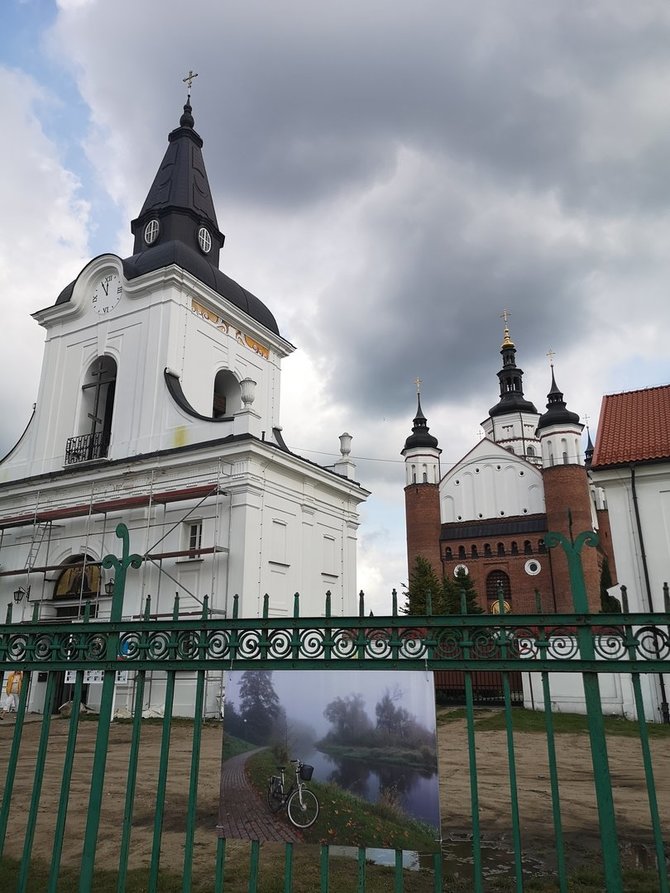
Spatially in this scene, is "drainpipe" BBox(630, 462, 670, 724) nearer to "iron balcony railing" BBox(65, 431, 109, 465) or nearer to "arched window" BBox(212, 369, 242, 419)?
"arched window" BBox(212, 369, 242, 419)

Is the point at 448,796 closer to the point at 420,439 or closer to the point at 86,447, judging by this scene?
the point at 86,447

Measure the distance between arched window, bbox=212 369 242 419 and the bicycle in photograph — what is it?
2014cm

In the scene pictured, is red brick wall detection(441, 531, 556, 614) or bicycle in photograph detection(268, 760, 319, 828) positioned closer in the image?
bicycle in photograph detection(268, 760, 319, 828)

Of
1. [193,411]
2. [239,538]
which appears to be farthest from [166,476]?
[239,538]

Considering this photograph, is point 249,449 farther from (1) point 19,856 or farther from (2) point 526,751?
(1) point 19,856

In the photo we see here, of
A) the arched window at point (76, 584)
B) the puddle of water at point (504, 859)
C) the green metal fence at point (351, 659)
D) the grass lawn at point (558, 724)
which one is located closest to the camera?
the green metal fence at point (351, 659)

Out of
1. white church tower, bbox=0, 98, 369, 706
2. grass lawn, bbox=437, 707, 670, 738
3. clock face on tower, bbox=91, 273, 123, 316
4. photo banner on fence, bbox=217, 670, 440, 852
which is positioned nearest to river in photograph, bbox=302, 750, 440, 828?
photo banner on fence, bbox=217, 670, 440, 852

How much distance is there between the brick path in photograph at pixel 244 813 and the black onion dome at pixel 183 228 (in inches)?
739

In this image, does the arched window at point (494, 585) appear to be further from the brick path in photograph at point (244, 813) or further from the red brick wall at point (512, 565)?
the brick path in photograph at point (244, 813)

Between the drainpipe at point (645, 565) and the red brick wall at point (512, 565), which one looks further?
the red brick wall at point (512, 565)

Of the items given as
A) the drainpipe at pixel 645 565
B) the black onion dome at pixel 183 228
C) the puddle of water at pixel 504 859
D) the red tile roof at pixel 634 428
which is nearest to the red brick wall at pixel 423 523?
the red tile roof at pixel 634 428

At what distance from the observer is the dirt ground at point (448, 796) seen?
5.83 meters

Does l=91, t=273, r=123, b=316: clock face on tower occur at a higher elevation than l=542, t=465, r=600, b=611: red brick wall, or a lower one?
higher

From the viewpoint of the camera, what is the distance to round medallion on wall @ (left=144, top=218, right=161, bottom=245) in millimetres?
23983
